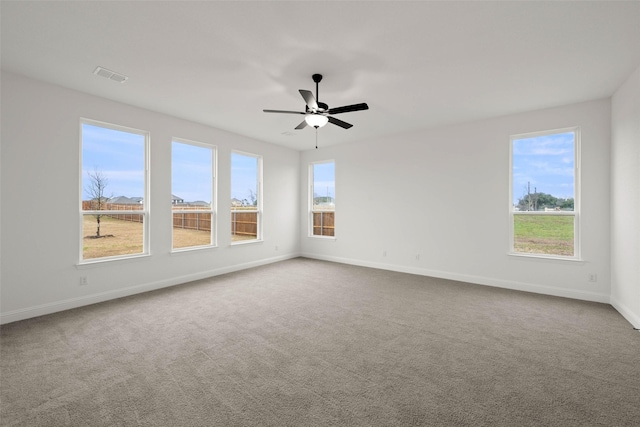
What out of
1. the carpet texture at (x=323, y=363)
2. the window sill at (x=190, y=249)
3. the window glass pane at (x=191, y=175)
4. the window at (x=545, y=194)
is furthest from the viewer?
the window glass pane at (x=191, y=175)

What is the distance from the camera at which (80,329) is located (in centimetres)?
310

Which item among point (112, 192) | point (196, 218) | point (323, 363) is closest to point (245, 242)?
point (196, 218)

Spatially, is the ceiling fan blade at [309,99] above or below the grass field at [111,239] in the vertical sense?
above

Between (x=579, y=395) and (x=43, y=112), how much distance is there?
238 inches

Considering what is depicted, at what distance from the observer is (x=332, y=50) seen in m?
2.78

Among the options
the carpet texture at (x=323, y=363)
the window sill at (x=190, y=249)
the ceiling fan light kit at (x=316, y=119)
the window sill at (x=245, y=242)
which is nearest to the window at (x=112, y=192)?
the window sill at (x=190, y=249)

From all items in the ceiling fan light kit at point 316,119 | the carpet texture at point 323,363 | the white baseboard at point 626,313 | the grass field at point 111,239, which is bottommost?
the carpet texture at point 323,363

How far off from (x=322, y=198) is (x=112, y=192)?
174 inches

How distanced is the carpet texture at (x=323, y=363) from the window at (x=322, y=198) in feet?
10.6

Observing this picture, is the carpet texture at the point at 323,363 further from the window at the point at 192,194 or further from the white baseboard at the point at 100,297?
the window at the point at 192,194

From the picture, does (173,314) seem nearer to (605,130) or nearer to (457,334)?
(457,334)

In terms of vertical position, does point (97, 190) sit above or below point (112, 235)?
above

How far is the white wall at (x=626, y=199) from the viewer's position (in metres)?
3.24

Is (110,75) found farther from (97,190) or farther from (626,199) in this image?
(626,199)
